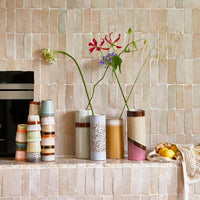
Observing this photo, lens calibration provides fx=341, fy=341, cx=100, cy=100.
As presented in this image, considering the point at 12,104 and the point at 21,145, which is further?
the point at 12,104

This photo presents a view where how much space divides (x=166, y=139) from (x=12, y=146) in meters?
0.78

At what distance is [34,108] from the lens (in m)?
1.63

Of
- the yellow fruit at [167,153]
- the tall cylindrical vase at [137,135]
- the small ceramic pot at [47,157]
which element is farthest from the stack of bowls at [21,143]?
the yellow fruit at [167,153]

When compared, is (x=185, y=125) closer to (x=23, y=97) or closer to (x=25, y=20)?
(x=23, y=97)

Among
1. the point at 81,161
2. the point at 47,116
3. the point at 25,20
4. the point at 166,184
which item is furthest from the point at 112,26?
the point at 166,184

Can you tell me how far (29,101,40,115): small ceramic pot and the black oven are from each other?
0.26 feet

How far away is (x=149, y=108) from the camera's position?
1739mm

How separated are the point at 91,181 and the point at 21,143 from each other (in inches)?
15.0

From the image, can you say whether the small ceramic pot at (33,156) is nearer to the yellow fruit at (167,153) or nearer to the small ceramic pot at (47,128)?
the small ceramic pot at (47,128)

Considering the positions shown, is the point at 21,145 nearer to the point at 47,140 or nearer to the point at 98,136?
the point at 47,140

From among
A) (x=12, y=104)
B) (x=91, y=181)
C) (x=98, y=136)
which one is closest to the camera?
(x=91, y=181)

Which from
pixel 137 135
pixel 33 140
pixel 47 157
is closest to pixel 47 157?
pixel 47 157

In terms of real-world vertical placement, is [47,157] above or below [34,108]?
below

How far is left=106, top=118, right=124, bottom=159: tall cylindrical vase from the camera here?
5.35 ft
